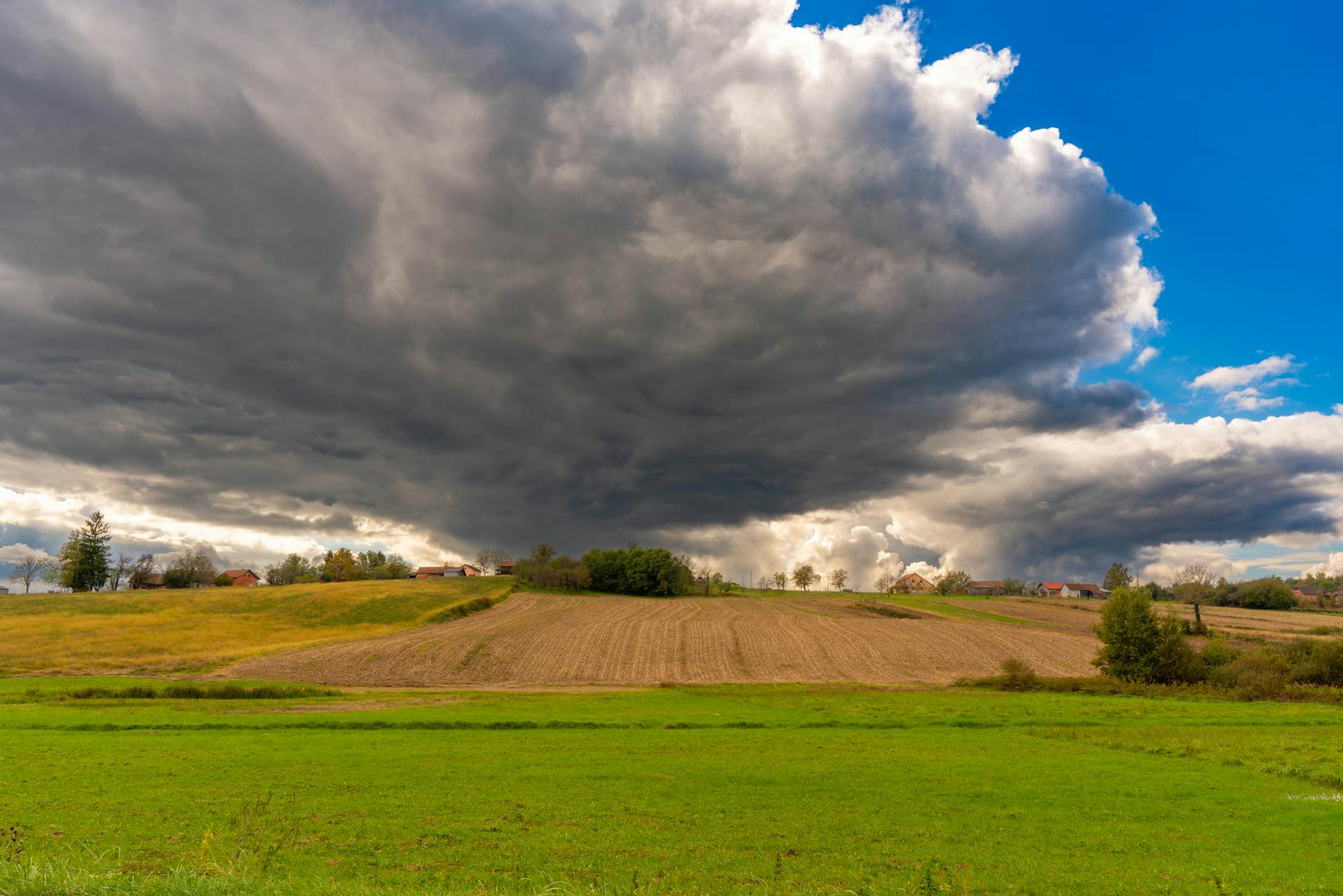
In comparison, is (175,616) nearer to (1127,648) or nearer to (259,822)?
(259,822)

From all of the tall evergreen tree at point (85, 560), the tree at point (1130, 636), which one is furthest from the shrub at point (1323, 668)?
the tall evergreen tree at point (85, 560)

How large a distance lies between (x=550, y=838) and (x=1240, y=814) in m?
20.1

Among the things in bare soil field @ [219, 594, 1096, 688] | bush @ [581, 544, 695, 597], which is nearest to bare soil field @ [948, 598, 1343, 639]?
bare soil field @ [219, 594, 1096, 688]

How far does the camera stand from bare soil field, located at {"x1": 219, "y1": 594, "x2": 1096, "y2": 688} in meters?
69.2

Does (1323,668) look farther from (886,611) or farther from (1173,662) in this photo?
(886,611)

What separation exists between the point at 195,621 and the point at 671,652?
68925mm

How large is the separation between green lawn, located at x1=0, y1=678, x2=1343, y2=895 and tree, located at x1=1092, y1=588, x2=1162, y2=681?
91.0ft

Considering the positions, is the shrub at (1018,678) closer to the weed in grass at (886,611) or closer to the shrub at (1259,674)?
the shrub at (1259,674)

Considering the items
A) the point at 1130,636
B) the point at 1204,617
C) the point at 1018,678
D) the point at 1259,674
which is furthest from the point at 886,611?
the point at 1259,674

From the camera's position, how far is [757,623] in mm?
111438

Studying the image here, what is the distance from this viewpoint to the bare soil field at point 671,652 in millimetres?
69188

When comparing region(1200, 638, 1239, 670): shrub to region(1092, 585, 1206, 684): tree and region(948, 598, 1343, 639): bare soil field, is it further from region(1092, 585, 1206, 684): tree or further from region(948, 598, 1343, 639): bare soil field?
region(948, 598, 1343, 639): bare soil field

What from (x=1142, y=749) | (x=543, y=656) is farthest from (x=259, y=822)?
(x=543, y=656)

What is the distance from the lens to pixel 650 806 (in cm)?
2031
